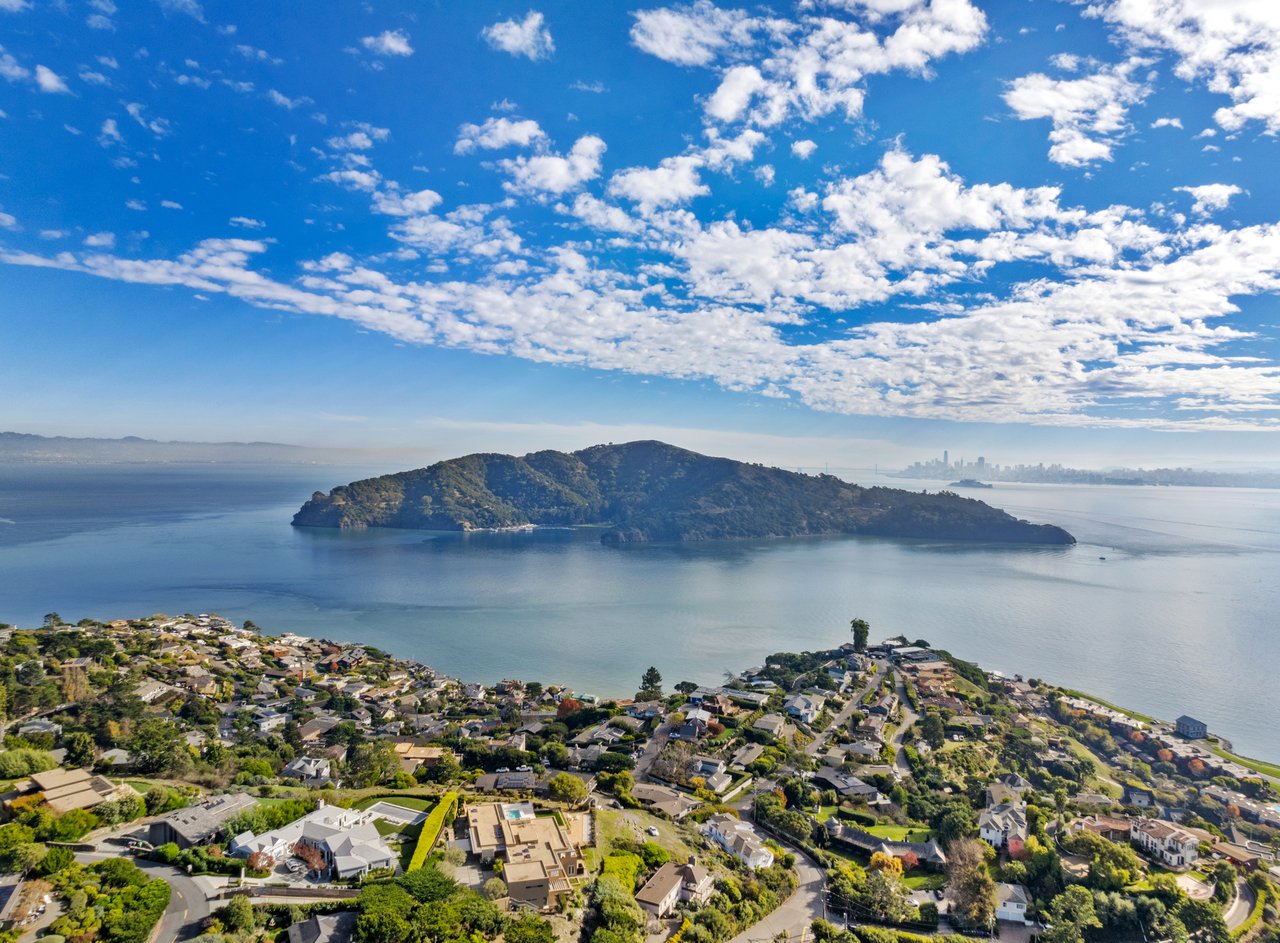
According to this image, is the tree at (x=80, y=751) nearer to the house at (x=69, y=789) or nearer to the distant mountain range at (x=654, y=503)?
the house at (x=69, y=789)

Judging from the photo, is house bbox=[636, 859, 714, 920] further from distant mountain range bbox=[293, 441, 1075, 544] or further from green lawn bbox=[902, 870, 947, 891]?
distant mountain range bbox=[293, 441, 1075, 544]

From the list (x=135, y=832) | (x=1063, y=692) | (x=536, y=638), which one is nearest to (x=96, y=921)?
(x=135, y=832)

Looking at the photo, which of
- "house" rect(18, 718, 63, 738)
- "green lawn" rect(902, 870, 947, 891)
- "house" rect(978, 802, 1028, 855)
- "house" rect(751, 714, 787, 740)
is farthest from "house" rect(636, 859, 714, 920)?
"house" rect(18, 718, 63, 738)

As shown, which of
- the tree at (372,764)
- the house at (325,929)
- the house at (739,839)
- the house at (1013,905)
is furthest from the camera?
the tree at (372,764)

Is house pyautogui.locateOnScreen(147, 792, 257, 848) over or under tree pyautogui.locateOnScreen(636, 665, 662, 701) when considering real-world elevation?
over

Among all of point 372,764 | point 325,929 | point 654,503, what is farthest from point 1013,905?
point 654,503

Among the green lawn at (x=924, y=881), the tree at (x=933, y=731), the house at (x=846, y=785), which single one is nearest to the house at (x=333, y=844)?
the green lawn at (x=924, y=881)
